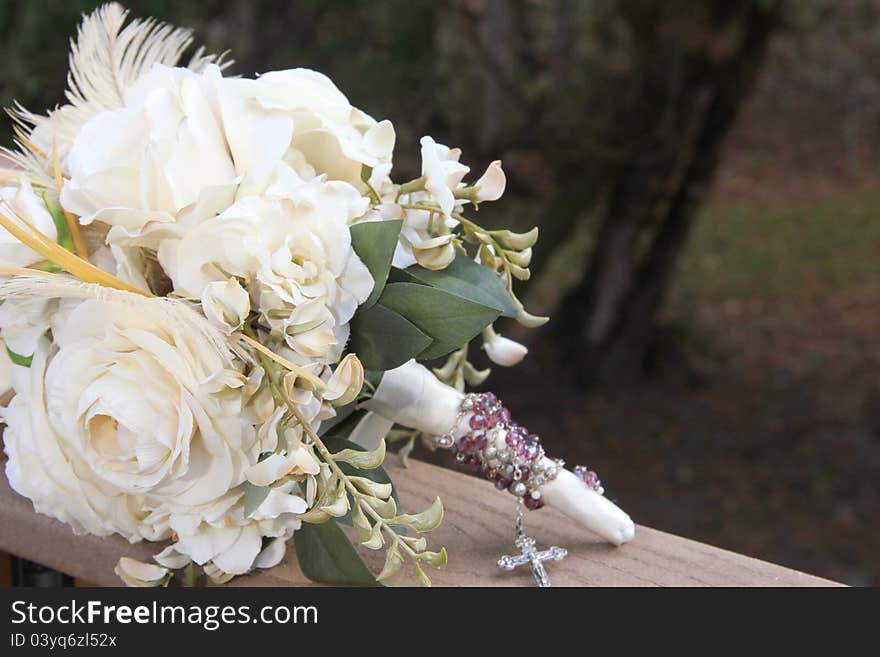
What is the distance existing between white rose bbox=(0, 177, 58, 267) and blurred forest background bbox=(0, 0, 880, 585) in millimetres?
1514

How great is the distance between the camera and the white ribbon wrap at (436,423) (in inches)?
39.0

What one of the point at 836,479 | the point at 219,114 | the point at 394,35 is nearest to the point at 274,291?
the point at 219,114

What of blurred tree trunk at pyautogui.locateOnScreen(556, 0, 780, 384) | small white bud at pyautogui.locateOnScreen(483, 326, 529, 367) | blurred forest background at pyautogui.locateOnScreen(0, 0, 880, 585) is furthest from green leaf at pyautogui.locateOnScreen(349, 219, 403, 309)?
blurred tree trunk at pyautogui.locateOnScreen(556, 0, 780, 384)

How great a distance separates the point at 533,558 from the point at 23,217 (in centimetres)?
54

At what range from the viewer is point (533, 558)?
3.22 feet

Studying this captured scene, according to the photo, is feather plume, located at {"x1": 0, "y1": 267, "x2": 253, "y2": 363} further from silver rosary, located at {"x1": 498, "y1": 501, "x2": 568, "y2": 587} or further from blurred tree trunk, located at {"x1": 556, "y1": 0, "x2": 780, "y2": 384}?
blurred tree trunk, located at {"x1": 556, "y1": 0, "x2": 780, "y2": 384}

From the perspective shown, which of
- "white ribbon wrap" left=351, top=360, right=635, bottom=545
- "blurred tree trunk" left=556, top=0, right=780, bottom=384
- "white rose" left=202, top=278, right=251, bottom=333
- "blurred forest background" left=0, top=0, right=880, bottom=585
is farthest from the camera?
"blurred tree trunk" left=556, top=0, right=780, bottom=384

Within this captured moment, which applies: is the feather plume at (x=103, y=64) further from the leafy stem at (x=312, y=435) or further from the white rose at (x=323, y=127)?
the leafy stem at (x=312, y=435)

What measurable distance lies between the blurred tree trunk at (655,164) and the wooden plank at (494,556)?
218 cm

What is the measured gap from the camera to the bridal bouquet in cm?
80

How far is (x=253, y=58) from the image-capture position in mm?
2930

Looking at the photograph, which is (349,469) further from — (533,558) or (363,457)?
(533,558)

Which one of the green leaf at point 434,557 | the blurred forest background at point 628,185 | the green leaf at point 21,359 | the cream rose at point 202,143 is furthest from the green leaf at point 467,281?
the blurred forest background at point 628,185
